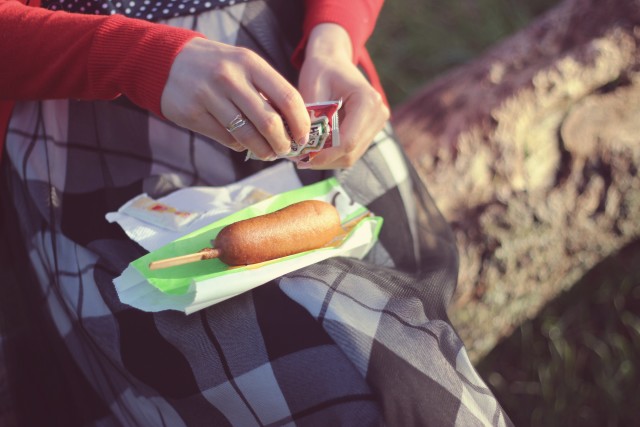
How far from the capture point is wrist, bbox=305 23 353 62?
51.1 inches

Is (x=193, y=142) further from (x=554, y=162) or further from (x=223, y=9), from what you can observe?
(x=554, y=162)

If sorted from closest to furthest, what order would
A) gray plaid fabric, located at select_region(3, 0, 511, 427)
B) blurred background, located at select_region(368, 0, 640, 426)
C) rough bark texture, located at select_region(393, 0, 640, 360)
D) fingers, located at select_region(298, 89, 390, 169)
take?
1. gray plaid fabric, located at select_region(3, 0, 511, 427)
2. fingers, located at select_region(298, 89, 390, 169)
3. rough bark texture, located at select_region(393, 0, 640, 360)
4. blurred background, located at select_region(368, 0, 640, 426)

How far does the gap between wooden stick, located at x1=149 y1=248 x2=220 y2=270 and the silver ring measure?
0.20 metres

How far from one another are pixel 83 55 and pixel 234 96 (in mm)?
309

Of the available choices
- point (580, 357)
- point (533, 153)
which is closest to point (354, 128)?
point (533, 153)

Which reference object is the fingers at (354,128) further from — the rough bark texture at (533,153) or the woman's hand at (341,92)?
the rough bark texture at (533,153)

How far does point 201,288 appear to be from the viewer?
96cm

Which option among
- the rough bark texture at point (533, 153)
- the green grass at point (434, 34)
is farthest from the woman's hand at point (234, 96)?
the green grass at point (434, 34)

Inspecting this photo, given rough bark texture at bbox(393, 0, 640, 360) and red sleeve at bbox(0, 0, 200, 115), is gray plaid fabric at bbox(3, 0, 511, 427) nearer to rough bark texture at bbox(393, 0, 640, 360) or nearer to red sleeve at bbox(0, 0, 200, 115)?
red sleeve at bbox(0, 0, 200, 115)

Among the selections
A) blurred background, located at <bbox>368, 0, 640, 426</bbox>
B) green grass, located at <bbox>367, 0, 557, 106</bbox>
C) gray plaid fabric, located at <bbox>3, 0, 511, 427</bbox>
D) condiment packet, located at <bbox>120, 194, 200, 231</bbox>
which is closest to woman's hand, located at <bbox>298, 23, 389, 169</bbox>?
gray plaid fabric, located at <bbox>3, 0, 511, 427</bbox>

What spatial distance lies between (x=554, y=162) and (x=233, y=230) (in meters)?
1.07

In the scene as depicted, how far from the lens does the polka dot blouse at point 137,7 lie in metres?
1.23

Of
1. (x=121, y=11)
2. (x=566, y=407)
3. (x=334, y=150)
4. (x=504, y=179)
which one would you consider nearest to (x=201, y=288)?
(x=334, y=150)

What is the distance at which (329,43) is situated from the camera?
132cm
